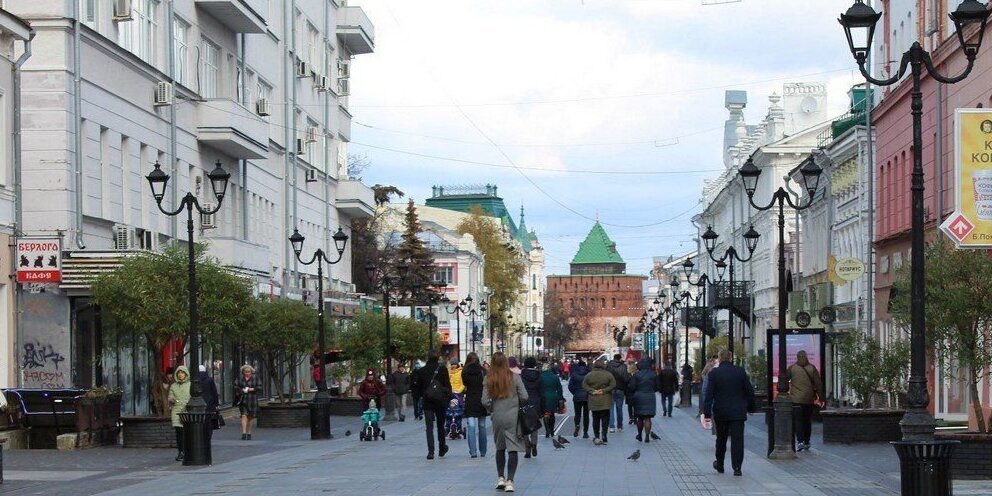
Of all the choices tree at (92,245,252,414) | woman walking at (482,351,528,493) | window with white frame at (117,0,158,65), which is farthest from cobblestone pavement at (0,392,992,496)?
window with white frame at (117,0,158,65)

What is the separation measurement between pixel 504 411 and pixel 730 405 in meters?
3.69

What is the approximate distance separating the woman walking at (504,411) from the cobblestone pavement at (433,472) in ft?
1.03

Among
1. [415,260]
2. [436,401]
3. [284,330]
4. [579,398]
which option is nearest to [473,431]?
[436,401]

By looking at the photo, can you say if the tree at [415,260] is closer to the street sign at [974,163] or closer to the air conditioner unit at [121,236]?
the air conditioner unit at [121,236]

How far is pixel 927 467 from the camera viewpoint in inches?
576

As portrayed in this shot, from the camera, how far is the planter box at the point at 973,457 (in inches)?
769

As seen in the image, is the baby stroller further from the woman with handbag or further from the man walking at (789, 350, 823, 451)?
the man walking at (789, 350, 823, 451)

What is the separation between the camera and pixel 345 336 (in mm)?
52656

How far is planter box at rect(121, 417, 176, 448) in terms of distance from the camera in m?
28.7

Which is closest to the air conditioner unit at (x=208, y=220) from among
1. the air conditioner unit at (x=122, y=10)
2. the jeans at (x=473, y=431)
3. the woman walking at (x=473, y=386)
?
the air conditioner unit at (x=122, y=10)

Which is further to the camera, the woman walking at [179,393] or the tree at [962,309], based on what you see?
the woman walking at [179,393]

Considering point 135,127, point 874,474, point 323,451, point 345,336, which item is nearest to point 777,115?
point 345,336

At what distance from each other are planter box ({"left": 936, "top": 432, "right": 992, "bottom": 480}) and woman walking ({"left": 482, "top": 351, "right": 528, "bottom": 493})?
5.05 meters

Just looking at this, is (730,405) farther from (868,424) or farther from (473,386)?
(868,424)
